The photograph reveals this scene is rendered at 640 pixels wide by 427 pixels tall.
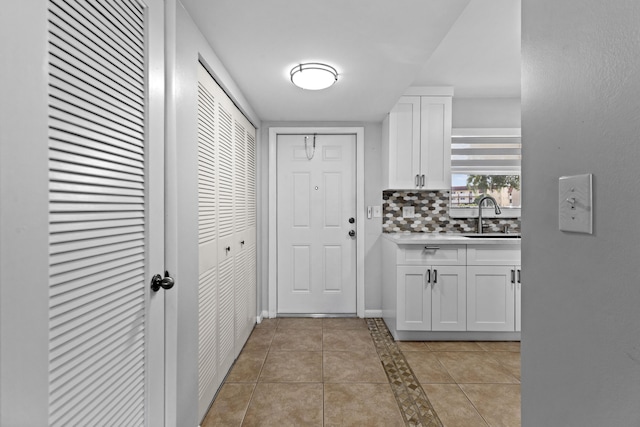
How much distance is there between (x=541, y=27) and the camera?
2.47 ft

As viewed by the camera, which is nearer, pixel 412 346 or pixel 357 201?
pixel 412 346

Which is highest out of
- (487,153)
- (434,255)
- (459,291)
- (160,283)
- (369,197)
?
(487,153)

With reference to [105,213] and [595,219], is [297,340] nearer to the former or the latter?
[105,213]

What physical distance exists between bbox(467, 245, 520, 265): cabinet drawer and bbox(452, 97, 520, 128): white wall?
1.42m

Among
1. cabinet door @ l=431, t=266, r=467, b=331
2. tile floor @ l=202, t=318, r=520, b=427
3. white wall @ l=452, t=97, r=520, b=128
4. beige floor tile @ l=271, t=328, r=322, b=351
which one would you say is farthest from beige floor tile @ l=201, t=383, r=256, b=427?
white wall @ l=452, t=97, r=520, b=128

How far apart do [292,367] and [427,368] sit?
3.27 ft

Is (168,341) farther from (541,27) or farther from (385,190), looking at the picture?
(385,190)

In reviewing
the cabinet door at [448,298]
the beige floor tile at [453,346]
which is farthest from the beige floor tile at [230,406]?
the cabinet door at [448,298]

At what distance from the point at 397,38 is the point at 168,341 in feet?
6.01

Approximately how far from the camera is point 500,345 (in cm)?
281

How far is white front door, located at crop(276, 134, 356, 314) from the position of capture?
3.58 metres

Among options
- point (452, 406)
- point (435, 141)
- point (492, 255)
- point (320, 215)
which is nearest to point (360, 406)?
point (452, 406)

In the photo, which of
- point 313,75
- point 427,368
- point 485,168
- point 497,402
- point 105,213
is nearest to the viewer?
point 105,213

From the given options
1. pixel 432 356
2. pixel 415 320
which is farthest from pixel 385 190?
pixel 432 356
